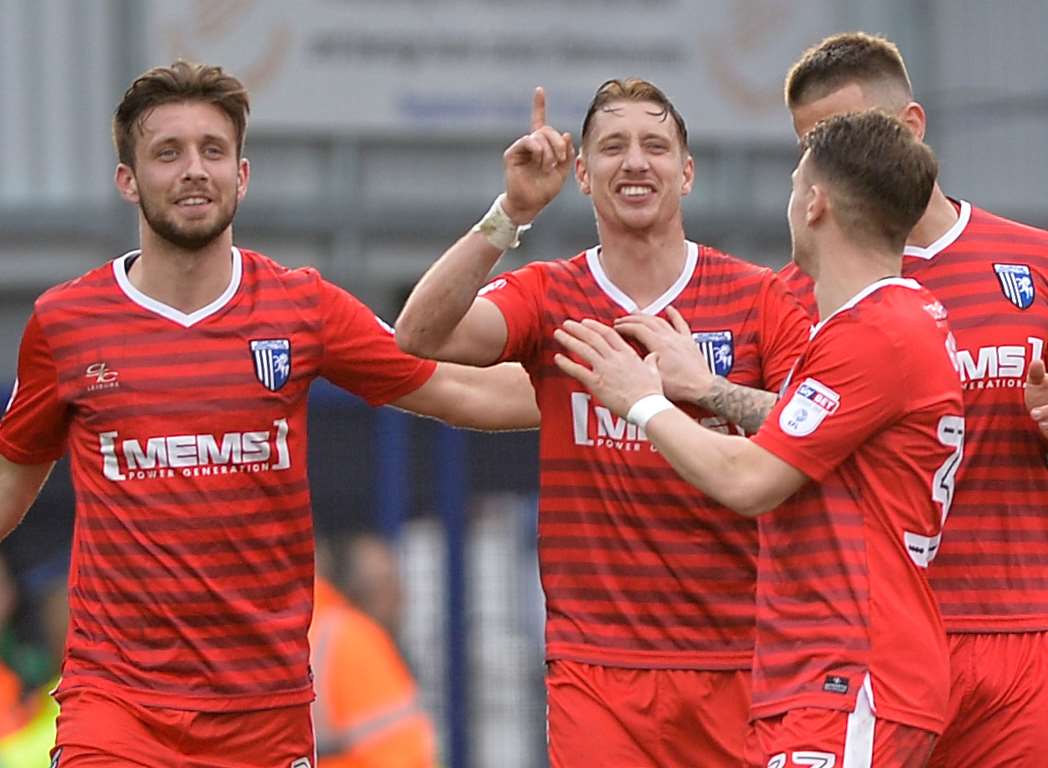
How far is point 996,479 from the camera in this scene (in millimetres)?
6238

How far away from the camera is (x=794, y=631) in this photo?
566 cm

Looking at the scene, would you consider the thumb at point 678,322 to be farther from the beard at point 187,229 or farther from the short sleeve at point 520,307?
the beard at point 187,229

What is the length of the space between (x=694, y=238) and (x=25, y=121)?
15.4 feet

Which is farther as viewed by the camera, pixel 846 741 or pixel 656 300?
pixel 656 300

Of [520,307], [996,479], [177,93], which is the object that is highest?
[177,93]

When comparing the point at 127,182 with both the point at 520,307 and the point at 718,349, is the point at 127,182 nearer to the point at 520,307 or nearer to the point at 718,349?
the point at 520,307

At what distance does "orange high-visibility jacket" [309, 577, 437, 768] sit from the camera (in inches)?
375

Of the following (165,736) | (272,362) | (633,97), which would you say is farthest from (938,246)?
(165,736)

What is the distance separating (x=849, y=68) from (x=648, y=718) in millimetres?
2031

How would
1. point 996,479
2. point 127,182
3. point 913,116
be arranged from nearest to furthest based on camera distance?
1. point 996,479
2. point 913,116
3. point 127,182

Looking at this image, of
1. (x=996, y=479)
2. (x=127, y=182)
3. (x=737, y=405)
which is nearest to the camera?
(x=996, y=479)

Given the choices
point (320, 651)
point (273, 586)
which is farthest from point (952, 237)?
point (320, 651)

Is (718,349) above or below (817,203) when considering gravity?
below

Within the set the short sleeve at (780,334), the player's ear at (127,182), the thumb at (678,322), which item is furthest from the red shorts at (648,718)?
the player's ear at (127,182)
